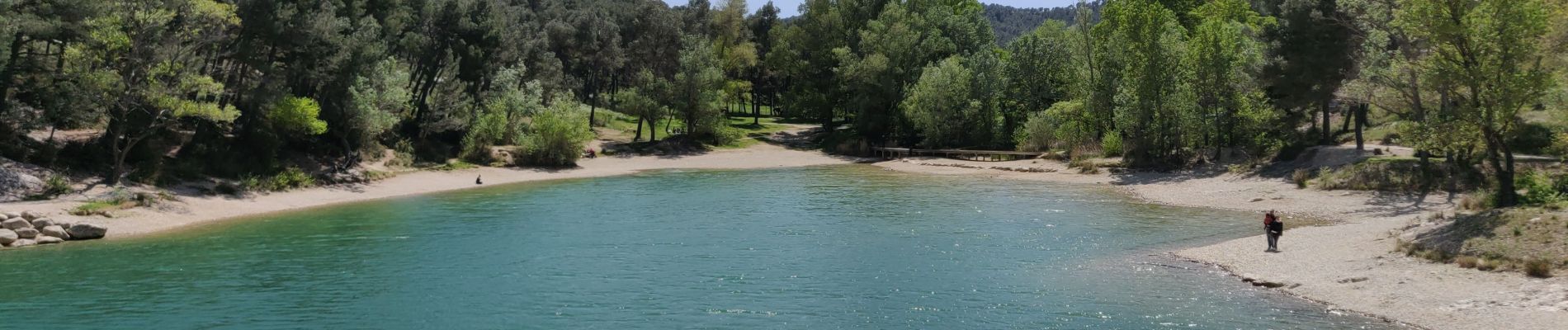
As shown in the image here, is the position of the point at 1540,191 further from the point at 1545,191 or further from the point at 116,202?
the point at 116,202

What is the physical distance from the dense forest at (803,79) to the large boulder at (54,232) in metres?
7.76

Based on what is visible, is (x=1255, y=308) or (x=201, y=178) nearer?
(x=1255, y=308)

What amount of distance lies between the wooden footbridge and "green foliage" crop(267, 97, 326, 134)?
4326cm

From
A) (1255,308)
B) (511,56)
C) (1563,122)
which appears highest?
(511,56)

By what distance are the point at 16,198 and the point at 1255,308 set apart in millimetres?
42274

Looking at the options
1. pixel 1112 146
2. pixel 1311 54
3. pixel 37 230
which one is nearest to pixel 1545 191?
pixel 1311 54

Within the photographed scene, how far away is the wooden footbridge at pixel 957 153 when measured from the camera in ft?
225

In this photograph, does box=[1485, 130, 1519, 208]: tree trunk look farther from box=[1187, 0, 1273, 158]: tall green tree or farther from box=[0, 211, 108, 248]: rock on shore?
box=[0, 211, 108, 248]: rock on shore

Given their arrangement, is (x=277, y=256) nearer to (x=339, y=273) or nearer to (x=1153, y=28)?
(x=339, y=273)

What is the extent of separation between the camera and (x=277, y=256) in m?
30.2

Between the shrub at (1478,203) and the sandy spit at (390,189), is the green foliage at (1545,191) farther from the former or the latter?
the sandy spit at (390,189)

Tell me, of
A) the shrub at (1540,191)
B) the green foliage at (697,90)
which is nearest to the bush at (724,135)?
the green foliage at (697,90)

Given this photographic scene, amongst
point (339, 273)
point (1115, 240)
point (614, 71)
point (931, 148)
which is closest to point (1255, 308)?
point (1115, 240)

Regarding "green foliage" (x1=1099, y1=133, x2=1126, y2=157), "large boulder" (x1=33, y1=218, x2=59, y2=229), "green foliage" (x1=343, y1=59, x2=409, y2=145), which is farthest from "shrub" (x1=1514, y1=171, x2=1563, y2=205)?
"green foliage" (x1=343, y1=59, x2=409, y2=145)
